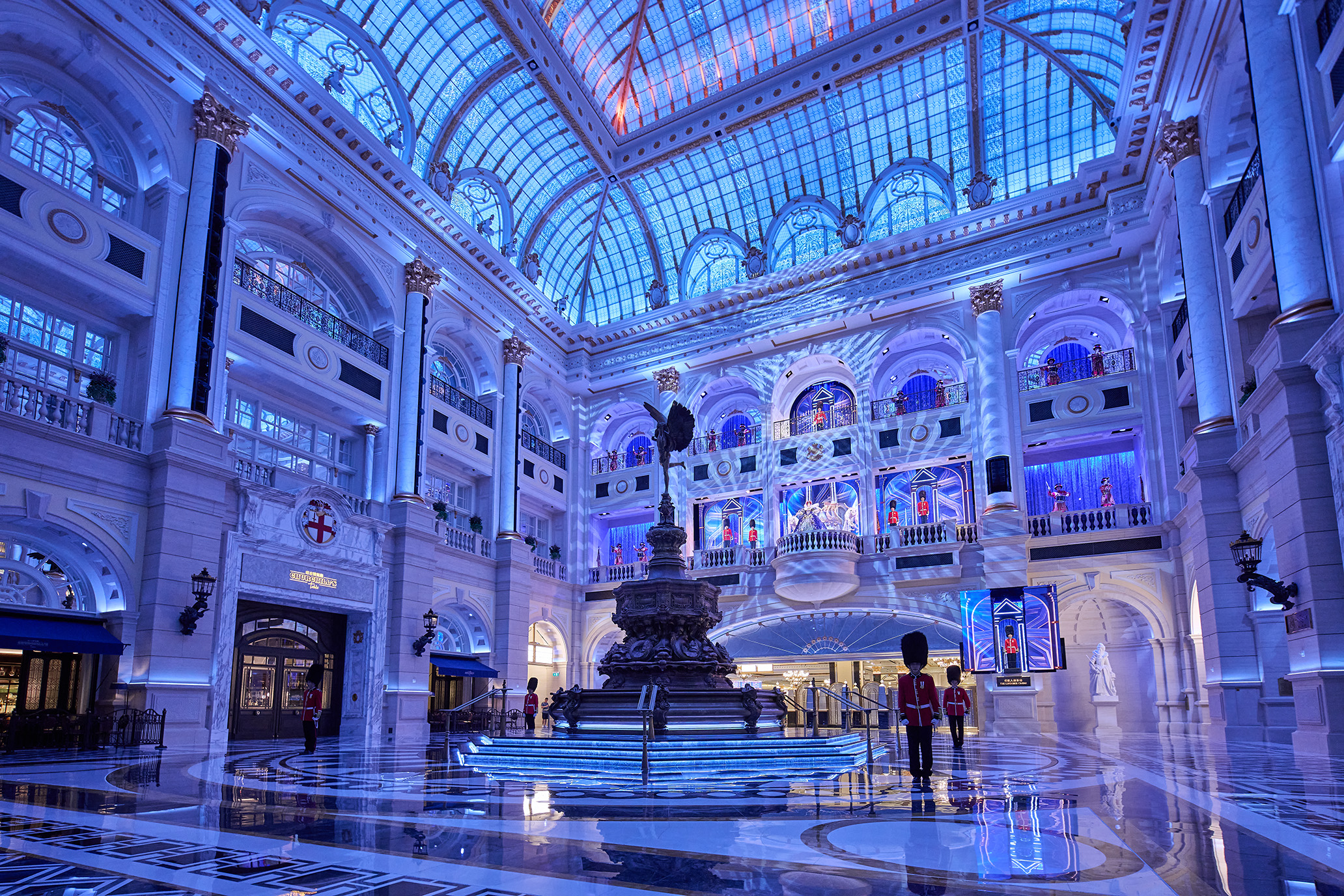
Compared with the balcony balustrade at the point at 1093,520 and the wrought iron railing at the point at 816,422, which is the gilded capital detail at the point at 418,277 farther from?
the balcony balustrade at the point at 1093,520

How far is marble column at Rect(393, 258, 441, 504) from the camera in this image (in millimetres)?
21734

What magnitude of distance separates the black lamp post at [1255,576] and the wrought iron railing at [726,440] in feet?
58.4

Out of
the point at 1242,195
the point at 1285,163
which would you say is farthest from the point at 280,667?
the point at 1242,195

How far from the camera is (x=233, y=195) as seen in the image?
58.8ft

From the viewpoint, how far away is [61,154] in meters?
15.6

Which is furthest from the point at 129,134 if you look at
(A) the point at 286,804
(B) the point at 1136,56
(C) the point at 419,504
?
(B) the point at 1136,56

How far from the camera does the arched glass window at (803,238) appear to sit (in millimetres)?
28844

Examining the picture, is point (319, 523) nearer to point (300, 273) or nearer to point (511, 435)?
point (300, 273)

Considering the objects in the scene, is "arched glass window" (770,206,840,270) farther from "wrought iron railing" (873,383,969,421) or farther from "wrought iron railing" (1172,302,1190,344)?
"wrought iron railing" (1172,302,1190,344)

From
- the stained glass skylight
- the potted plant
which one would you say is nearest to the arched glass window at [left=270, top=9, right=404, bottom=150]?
the stained glass skylight

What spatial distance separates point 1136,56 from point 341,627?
2253cm

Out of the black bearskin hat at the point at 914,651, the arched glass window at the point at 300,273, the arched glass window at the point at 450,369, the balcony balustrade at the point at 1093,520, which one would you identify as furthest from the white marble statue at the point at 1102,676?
the arched glass window at the point at 300,273

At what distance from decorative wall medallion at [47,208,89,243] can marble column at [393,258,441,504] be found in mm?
8452

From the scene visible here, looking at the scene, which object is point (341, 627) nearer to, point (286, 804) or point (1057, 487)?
point (286, 804)
